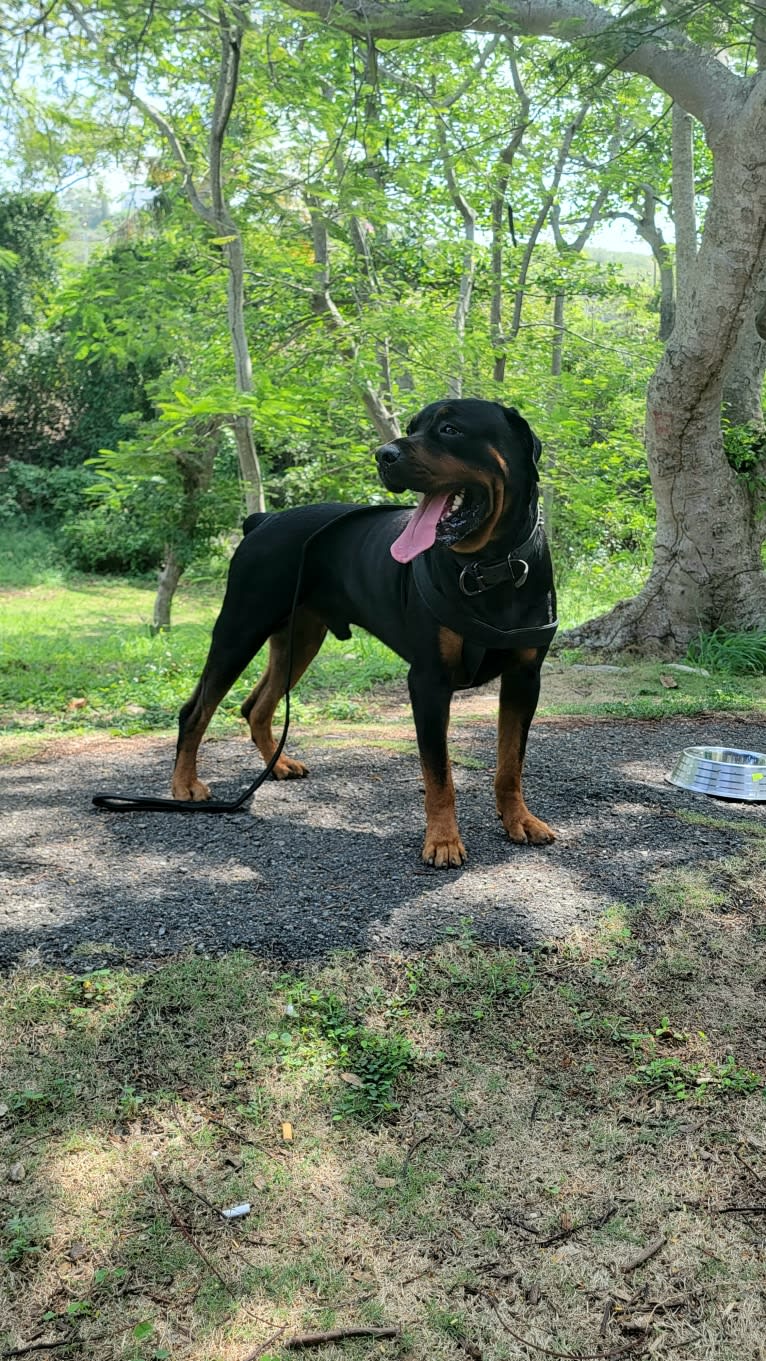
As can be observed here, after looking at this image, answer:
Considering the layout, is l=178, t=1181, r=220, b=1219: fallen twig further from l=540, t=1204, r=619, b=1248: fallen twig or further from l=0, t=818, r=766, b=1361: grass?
l=540, t=1204, r=619, b=1248: fallen twig

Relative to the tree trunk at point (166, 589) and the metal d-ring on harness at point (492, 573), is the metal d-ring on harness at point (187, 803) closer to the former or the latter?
the metal d-ring on harness at point (492, 573)

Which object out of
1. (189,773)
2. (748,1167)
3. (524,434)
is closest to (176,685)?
(189,773)

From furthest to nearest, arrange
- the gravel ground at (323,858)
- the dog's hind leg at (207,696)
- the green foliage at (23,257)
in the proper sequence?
the green foliage at (23,257)
the dog's hind leg at (207,696)
the gravel ground at (323,858)

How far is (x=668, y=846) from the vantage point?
4.23 metres

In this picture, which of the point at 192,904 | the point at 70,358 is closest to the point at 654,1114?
the point at 192,904

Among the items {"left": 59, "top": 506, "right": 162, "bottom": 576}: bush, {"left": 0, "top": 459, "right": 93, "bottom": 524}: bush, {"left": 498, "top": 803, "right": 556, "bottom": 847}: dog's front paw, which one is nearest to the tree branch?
{"left": 498, "top": 803, "right": 556, "bottom": 847}: dog's front paw

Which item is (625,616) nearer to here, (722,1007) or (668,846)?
(668,846)

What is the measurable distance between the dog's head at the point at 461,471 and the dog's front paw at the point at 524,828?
117 centimetres

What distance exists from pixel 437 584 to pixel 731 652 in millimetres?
5517

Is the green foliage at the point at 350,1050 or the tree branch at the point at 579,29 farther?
the tree branch at the point at 579,29

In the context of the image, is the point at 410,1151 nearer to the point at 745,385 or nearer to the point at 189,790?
the point at 189,790

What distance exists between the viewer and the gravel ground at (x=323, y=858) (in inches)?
136

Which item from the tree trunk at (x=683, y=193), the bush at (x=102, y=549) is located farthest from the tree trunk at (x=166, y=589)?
the tree trunk at (x=683, y=193)

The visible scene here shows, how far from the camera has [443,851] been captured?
3938 millimetres
